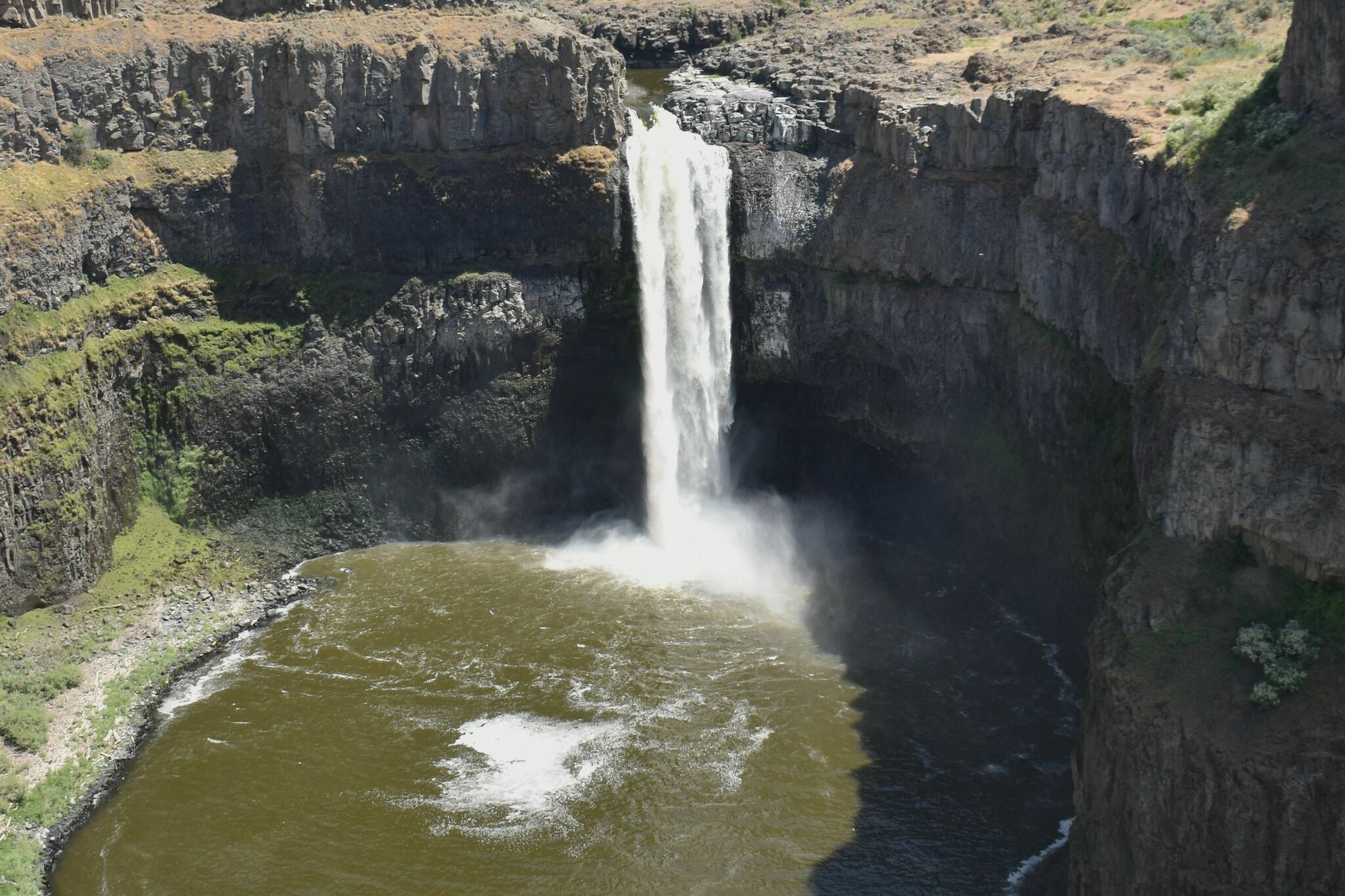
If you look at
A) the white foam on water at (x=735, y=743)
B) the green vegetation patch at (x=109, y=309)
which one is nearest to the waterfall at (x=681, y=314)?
the white foam on water at (x=735, y=743)

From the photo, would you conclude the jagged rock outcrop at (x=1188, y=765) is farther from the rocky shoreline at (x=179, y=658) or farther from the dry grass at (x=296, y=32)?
the dry grass at (x=296, y=32)

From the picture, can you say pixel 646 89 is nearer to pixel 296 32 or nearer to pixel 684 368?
pixel 684 368

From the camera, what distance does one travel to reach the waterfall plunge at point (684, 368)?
4834 cm

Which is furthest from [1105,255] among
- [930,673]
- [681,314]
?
[681,314]

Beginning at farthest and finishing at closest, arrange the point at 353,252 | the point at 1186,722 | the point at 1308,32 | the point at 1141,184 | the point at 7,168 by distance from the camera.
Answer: the point at 353,252 → the point at 7,168 → the point at 1141,184 → the point at 1308,32 → the point at 1186,722

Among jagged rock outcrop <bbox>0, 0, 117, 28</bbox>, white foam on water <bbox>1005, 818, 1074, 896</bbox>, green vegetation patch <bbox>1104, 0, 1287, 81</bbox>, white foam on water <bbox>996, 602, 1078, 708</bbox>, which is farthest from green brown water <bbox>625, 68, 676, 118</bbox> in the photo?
white foam on water <bbox>1005, 818, 1074, 896</bbox>

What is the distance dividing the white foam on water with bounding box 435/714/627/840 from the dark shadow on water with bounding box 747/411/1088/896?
6333mm

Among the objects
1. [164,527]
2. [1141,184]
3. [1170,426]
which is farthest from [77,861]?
[1141,184]

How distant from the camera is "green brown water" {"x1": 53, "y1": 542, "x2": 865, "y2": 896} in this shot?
3192cm

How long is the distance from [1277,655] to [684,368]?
26.3 meters

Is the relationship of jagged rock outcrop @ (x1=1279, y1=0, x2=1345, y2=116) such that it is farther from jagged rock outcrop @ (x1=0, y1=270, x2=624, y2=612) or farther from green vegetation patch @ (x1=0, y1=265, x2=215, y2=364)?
green vegetation patch @ (x1=0, y1=265, x2=215, y2=364)

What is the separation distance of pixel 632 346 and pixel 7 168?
20.3 m

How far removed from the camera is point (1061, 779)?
34438 mm

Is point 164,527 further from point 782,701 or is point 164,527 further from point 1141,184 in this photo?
point 1141,184
